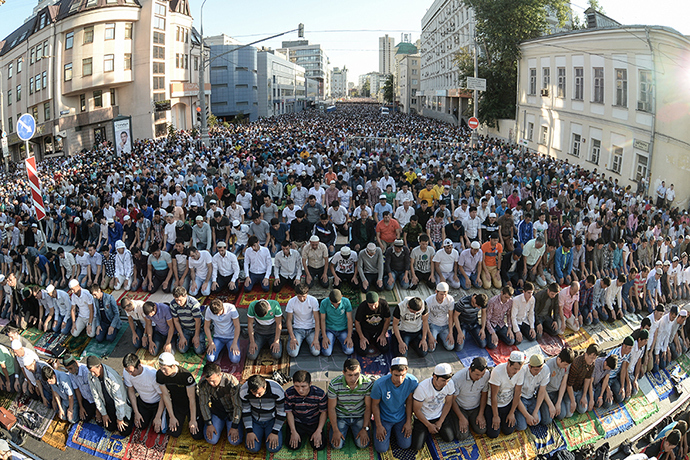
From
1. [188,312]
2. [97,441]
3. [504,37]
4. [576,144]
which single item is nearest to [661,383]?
[188,312]

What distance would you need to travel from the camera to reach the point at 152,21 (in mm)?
37219

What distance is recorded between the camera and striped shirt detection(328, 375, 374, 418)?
5.37 m

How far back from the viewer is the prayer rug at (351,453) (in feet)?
18.0

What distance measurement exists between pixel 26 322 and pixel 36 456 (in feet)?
11.1

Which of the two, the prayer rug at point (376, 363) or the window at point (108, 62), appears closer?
the prayer rug at point (376, 363)

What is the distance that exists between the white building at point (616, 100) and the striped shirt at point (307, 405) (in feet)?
56.0

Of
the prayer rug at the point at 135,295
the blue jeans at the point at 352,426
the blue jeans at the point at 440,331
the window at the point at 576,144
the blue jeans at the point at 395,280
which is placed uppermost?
the window at the point at 576,144

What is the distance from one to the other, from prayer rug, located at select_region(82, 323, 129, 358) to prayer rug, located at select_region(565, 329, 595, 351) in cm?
747

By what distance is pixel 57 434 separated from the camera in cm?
601

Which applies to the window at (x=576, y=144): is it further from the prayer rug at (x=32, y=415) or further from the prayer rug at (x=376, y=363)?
the prayer rug at (x=32, y=415)

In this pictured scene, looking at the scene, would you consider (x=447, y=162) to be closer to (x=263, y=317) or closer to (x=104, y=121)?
A: (x=263, y=317)

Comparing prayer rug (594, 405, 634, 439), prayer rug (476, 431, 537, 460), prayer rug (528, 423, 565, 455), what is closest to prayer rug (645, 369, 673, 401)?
prayer rug (594, 405, 634, 439)

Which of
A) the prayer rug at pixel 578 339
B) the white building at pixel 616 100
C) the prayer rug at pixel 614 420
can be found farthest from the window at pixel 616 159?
the prayer rug at pixel 614 420

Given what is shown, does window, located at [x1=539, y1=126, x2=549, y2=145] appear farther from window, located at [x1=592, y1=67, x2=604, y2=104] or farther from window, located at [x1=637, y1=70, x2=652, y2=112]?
window, located at [x1=637, y1=70, x2=652, y2=112]
